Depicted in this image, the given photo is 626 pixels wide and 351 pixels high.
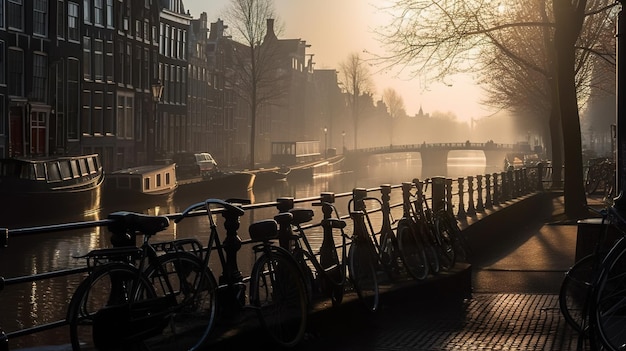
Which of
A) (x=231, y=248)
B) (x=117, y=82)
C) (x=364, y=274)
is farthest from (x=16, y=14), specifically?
(x=231, y=248)

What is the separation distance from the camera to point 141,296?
5480 mm

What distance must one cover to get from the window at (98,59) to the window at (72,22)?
2727 millimetres

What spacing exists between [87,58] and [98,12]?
2528 mm

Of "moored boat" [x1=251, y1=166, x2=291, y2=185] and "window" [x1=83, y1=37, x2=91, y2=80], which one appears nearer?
"window" [x1=83, y1=37, x2=91, y2=80]

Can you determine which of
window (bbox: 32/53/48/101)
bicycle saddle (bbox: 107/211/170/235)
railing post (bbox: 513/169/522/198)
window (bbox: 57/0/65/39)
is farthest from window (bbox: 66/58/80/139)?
bicycle saddle (bbox: 107/211/170/235)

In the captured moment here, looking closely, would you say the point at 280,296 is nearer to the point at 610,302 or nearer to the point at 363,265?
the point at 363,265

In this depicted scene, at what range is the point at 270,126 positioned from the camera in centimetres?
8988

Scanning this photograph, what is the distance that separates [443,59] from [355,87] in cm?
8375

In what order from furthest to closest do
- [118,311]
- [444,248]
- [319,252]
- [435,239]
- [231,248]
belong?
[444,248] → [435,239] → [319,252] → [231,248] → [118,311]

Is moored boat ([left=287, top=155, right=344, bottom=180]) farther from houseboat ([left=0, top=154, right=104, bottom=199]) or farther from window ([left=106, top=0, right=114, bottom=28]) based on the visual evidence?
houseboat ([left=0, top=154, right=104, bottom=199])

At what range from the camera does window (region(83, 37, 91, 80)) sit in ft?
155

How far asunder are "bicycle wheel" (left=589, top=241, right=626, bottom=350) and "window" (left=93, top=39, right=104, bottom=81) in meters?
43.8

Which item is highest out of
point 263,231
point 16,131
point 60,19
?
point 60,19

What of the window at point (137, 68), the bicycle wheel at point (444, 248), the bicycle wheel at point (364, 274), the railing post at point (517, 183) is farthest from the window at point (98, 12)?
the bicycle wheel at point (364, 274)
